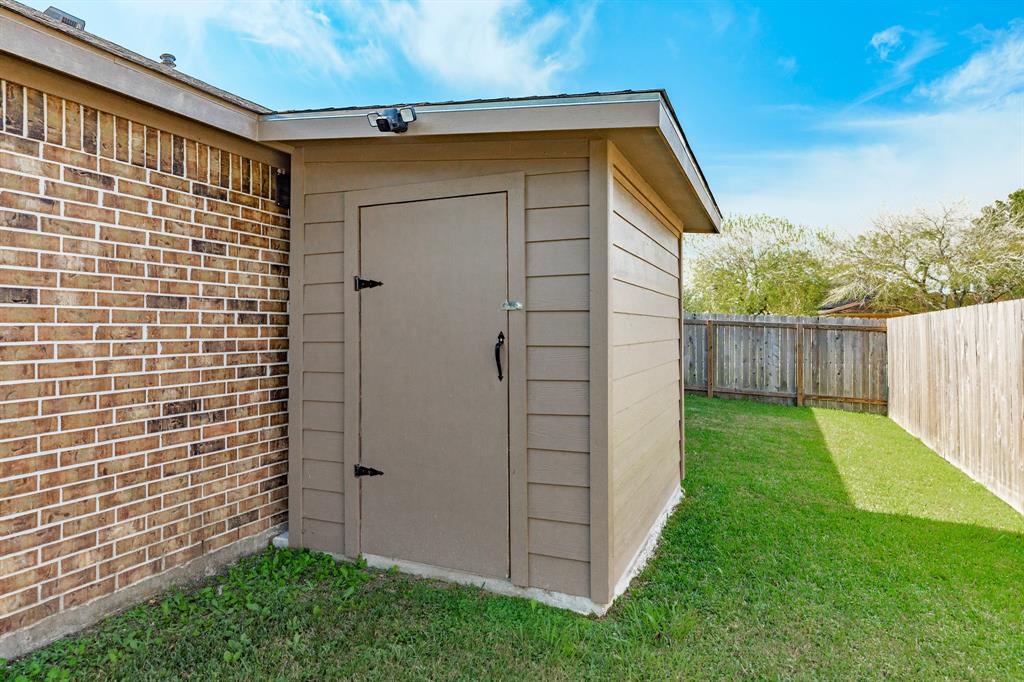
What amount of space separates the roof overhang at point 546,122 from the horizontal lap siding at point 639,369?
9.6 inches

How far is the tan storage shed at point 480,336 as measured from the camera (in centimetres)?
250

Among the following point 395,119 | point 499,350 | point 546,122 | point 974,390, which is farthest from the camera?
point 974,390

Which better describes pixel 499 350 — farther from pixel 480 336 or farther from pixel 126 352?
pixel 126 352

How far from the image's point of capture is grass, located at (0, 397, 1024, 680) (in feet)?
6.86

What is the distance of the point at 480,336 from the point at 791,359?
7.98 metres

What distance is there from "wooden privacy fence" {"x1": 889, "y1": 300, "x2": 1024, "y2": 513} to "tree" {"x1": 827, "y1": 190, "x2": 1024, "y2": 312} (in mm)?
8307

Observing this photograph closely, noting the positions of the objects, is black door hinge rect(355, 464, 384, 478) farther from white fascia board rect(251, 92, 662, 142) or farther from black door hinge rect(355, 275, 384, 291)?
white fascia board rect(251, 92, 662, 142)

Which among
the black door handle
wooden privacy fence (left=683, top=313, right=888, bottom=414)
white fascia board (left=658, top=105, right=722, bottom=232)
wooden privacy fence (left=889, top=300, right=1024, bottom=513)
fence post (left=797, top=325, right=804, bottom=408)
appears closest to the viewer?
white fascia board (left=658, top=105, right=722, bottom=232)

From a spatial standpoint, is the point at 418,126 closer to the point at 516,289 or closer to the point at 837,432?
the point at 516,289

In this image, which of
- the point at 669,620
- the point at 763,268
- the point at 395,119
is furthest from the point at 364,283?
the point at 763,268

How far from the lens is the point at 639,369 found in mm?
3213

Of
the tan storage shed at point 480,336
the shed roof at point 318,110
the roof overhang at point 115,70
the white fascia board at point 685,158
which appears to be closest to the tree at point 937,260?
the white fascia board at point 685,158

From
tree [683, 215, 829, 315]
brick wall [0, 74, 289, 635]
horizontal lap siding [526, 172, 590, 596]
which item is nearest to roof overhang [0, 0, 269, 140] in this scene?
brick wall [0, 74, 289, 635]

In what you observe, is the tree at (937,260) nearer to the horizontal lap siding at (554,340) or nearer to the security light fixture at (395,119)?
the horizontal lap siding at (554,340)
